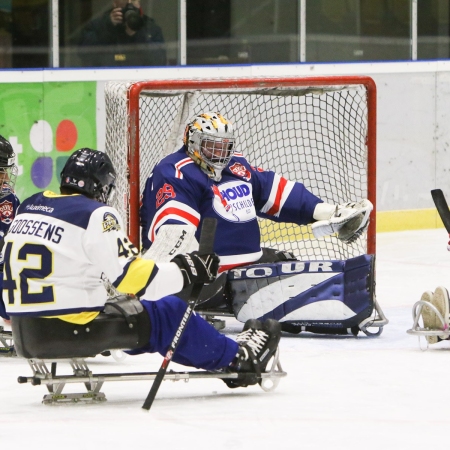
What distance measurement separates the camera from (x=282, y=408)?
402cm

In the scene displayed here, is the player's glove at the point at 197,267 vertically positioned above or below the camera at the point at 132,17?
below

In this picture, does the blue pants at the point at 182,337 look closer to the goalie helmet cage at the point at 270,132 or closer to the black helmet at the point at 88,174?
the black helmet at the point at 88,174

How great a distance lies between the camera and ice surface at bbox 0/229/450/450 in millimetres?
3559

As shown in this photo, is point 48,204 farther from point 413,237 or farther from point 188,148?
point 413,237

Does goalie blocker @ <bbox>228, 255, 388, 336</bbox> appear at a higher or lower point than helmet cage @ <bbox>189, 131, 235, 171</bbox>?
lower

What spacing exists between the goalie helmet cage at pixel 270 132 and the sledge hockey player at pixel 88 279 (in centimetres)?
172

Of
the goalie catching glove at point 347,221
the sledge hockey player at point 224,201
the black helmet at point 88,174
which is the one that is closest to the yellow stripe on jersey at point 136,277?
the black helmet at point 88,174

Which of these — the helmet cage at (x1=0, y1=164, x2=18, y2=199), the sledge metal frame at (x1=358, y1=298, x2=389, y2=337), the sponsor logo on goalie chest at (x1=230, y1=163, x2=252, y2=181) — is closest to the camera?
the helmet cage at (x1=0, y1=164, x2=18, y2=199)

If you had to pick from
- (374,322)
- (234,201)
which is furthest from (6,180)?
(374,322)

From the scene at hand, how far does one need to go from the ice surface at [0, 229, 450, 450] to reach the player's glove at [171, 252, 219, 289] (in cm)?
44

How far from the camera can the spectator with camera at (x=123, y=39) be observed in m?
8.57

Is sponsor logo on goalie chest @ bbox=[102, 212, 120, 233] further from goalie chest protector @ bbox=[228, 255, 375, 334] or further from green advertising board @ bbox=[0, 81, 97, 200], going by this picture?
green advertising board @ bbox=[0, 81, 97, 200]

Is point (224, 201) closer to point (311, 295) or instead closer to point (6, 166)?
point (311, 295)

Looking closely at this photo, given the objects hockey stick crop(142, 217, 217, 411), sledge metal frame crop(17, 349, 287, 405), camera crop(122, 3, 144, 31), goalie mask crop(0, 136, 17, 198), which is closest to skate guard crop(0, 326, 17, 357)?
goalie mask crop(0, 136, 17, 198)
